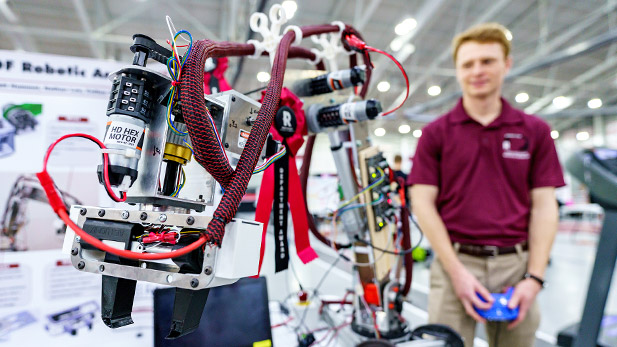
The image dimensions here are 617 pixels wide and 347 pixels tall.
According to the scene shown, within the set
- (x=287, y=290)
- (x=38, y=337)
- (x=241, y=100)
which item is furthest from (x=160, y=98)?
(x=287, y=290)

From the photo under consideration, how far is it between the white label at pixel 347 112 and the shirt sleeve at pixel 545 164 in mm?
685

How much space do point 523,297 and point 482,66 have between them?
2.52 feet

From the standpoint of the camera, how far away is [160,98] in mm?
582

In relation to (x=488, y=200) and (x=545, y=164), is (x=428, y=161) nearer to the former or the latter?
(x=488, y=200)

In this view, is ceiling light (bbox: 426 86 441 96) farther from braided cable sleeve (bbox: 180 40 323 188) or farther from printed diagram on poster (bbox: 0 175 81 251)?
braided cable sleeve (bbox: 180 40 323 188)

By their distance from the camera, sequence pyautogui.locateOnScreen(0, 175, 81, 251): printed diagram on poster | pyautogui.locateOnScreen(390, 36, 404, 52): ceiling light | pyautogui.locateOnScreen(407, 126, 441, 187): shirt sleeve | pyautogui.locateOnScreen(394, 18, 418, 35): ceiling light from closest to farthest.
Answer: pyautogui.locateOnScreen(407, 126, 441, 187): shirt sleeve, pyautogui.locateOnScreen(0, 175, 81, 251): printed diagram on poster, pyautogui.locateOnScreen(394, 18, 418, 35): ceiling light, pyautogui.locateOnScreen(390, 36, 404, 52): ceiling light

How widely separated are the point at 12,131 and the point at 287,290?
1546 millimetres

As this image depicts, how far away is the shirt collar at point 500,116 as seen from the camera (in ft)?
3.84

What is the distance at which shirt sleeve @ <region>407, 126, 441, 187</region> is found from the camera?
4.02 ft

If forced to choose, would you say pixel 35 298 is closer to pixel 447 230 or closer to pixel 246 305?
pixel 246 305

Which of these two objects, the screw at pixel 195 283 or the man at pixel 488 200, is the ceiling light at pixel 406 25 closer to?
the man at pixel 488 200

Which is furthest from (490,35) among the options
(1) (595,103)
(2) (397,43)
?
(1) (595,103)

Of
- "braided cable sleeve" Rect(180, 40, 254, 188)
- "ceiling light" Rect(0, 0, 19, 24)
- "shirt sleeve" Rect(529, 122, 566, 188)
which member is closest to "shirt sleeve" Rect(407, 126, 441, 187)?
"shirt sleeve" Rect(529, 122, 566, 188)

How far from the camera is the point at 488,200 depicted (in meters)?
1.13
